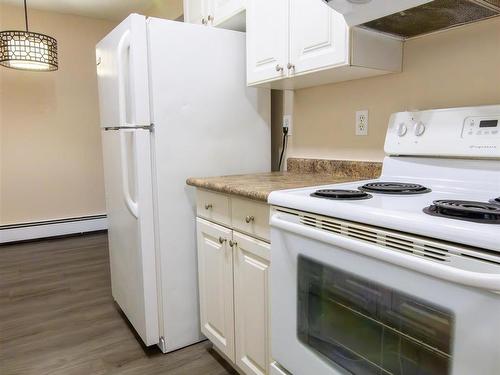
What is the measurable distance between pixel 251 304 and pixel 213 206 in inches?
18.4

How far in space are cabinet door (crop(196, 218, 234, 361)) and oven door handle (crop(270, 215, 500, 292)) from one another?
611mm

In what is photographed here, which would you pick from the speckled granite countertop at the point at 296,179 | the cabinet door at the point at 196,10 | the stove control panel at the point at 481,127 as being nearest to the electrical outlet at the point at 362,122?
the speckled granite countertop at the point at 296,179

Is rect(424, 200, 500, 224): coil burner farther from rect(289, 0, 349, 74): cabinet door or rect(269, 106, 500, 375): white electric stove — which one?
rect(289, 0, 349, 74): cabinet door

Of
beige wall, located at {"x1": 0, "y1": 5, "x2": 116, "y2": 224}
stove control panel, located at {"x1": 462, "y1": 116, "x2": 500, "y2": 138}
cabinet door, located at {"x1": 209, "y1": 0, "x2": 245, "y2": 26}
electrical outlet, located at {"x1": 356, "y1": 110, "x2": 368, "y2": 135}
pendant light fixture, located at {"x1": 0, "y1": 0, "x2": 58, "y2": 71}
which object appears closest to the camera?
stove control panel, located at {"x1": 462, "y1": 116, "x2": 500, "y2": 138}

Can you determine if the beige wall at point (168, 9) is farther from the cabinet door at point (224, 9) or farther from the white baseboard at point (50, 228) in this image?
the white baseboard at point (50, 228)

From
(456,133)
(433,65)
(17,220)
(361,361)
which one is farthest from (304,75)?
(17,220)

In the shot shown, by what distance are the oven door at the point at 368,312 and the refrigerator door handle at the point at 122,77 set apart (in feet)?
3.46

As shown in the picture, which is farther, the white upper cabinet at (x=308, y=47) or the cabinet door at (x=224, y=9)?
the cabinet door at (x=224, y=9)

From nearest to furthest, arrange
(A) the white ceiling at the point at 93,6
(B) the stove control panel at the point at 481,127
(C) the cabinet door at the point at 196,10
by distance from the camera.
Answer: (B) the stove control panel at the point at 481,127 → (C) the cabinet door at the point at 196,10 → (A) the white ceiling at the point at 93,6

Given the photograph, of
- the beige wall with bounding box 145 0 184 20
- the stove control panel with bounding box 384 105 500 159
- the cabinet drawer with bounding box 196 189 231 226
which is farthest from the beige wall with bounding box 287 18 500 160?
the beige wall with bounding box 145 0 184 20

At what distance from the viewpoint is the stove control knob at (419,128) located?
1.33m

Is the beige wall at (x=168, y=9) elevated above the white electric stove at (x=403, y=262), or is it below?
above

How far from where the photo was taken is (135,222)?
1.81 m

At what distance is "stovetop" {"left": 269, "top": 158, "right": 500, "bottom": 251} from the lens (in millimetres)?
708
